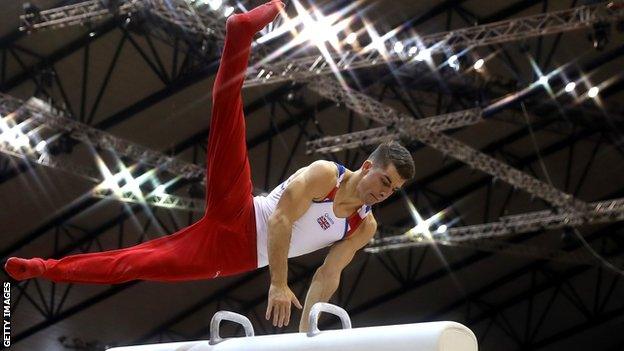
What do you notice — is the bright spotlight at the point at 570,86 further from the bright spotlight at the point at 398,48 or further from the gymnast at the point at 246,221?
the gymnast at the point at 246,221

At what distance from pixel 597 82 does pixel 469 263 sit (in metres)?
4.93

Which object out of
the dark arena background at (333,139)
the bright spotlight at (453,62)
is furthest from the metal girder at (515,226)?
the bright spotlight at (453,62)

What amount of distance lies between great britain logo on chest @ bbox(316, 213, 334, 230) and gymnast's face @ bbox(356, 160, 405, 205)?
0.17 meters

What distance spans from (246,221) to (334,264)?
1.31 feet

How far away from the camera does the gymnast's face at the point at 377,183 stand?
3.67 metres

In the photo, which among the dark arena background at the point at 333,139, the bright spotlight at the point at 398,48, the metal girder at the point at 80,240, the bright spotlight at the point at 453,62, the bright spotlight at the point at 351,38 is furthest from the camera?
the metal girder at the point at 80,240

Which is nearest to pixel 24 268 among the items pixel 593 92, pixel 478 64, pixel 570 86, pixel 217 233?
pixel 217 233

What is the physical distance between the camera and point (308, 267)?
15773 mm

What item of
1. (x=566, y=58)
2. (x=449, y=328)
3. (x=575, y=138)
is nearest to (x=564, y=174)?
(x=575, y=138)

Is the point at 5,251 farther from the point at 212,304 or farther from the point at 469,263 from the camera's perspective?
the point at 469,263

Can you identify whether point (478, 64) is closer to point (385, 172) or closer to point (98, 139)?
point (98, 139)

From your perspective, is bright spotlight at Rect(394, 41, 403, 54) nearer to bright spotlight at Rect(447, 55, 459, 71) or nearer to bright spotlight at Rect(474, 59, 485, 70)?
bright spotlight at Rect(447, 55, 459, 71)

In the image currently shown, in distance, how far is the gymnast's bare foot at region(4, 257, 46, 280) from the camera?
3.66 metres

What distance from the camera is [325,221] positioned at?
3.93 m
